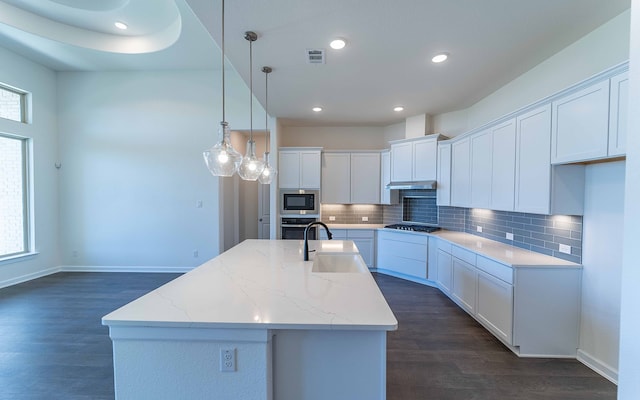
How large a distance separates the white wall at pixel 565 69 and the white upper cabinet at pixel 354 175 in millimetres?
1871

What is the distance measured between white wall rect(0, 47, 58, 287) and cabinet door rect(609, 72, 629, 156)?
7.50 metres

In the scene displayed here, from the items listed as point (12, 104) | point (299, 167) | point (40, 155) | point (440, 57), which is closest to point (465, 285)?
point (440, 57)

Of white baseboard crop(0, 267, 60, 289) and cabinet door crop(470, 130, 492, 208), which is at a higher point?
cabinet door crop(470, 130, 492, 208)

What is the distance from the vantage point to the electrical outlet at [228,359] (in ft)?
4.03

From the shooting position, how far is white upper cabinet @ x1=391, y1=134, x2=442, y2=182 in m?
4.29

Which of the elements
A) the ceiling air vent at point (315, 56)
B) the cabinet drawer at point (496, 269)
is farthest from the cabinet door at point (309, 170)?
the cabinet drawer at point (496, 269)

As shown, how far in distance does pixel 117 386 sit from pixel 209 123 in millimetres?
4430

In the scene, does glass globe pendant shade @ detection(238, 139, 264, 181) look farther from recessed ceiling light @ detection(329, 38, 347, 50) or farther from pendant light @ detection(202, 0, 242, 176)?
recessed ceiling light @ detection(329, 38, 347, 50)

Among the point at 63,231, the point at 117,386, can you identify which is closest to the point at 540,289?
the point at 117,386

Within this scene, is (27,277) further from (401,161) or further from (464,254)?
(464,254)

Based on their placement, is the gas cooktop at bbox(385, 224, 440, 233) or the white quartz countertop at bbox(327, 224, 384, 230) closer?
the gas cooktop at bbox(385, 224, 440, 233)

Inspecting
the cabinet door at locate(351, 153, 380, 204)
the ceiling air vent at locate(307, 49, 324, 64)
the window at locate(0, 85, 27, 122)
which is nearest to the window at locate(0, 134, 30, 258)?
the window at locate(0, 85, 27, 122)

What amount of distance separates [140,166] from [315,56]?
418 cm

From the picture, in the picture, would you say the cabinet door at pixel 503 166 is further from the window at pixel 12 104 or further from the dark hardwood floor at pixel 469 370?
the window at pixel 12 104
